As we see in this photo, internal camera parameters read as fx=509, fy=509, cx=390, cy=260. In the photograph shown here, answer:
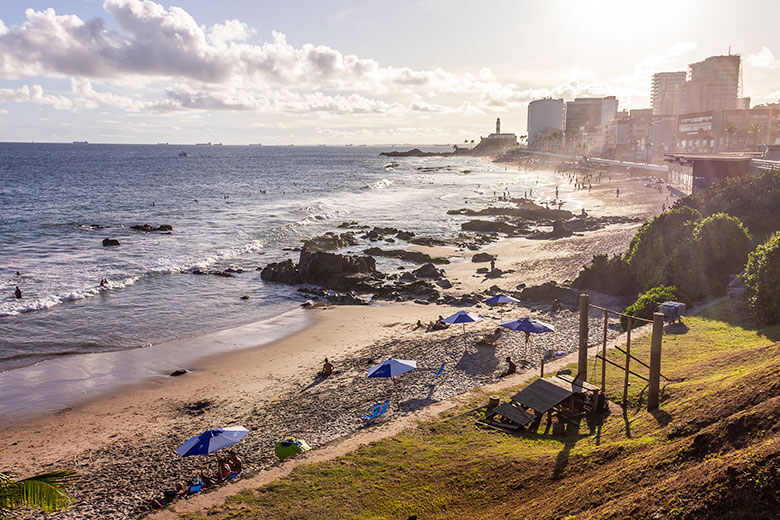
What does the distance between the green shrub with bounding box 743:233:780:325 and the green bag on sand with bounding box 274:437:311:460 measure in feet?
55.2

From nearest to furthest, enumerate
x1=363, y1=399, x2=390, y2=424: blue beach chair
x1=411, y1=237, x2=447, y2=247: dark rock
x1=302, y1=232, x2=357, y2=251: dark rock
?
x1=363, y1=399, x2=390, y2=424: blue beach chair, x1=302, y1=232, x2=357, y2=251: dark rock, x1=411, y1=237, x2=447, y2=247: dark rock

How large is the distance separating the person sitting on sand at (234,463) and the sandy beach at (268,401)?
36 centimetres

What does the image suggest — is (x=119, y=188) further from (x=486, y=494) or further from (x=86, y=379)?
(x=486, y=494)

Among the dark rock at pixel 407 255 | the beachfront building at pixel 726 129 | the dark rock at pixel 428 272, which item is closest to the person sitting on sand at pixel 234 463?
the dark rock at pixel 428 272

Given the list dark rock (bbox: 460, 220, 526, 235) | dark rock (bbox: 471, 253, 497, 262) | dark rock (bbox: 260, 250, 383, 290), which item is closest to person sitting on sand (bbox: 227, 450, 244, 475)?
dark rock (bbox: 260, 250, 383, 290)

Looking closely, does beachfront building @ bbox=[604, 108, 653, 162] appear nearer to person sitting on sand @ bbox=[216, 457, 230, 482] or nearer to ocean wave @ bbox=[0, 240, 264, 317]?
ocean wave @ bbox=[0, 240, 264, 317]

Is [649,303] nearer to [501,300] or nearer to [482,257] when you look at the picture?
[501,300]

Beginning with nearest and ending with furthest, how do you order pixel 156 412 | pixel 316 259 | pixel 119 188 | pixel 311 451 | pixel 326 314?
pixel 311 451 → pixel 156 412 → pixel 326 314 → pixel 316 259 → pixel 119 188

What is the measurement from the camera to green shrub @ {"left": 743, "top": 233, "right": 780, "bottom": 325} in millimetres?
18250

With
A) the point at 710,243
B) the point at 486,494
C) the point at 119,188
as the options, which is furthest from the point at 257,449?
the point at 119,188

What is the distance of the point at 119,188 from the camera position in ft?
363

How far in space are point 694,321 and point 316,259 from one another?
25680 millimetres

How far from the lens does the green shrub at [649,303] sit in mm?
22984

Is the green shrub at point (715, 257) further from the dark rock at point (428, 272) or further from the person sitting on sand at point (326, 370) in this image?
the person sitting on sand at point (326, 370)
